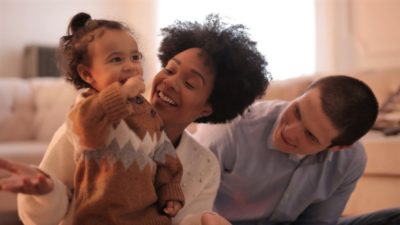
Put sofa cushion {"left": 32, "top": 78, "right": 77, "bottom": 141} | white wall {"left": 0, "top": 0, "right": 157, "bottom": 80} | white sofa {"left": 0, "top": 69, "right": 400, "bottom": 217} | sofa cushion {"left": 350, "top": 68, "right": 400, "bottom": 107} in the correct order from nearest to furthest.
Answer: white sofa {"left": 0, "top": 69, "right": 400, "bottom": 217}, sofa cushion {"left": 350, "top": 68, "right": 400, "bottom": 107}, sofa cushion {"left": 32, "top": 78, "right": 77, "bottom": 141}, white wall {"left": 0, "top": 0, "right": 157, "bottom": 80}

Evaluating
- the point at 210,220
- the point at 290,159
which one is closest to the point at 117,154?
the point at 210,220

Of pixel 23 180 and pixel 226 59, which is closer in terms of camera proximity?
pixel 23 180

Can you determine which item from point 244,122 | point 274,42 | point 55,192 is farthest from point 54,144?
point 274,42

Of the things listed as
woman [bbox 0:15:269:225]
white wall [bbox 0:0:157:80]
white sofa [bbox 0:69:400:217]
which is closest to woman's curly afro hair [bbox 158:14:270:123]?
woman [bbox 0:15:269:225]

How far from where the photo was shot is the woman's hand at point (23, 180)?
2.91ft

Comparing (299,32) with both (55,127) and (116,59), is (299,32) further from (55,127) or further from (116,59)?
(116,59)

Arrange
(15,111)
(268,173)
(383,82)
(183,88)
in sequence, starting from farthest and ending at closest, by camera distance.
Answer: (15,111), (383,82), (268,173), (183,88)

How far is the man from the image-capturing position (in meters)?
1.39

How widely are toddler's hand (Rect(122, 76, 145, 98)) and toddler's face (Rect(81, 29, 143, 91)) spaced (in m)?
0.05

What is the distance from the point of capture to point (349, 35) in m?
4.09

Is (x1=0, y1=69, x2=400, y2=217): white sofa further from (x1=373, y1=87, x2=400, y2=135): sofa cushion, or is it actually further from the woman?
the woman

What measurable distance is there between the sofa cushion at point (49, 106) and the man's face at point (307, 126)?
6.24ft

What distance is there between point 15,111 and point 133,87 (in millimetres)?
2318

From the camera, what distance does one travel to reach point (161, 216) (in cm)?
107
